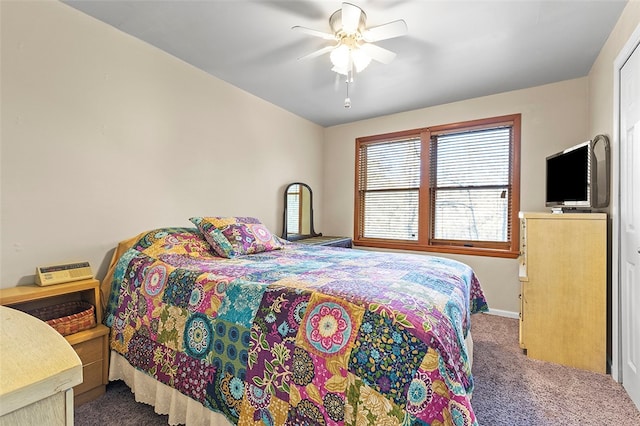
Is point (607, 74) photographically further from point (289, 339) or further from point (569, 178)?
point (289, 339)

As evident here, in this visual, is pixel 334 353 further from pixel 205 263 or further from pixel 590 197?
pixel 590 197

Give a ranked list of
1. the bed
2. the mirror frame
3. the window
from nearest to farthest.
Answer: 1. the bed
2. the window
3. the mirror frame

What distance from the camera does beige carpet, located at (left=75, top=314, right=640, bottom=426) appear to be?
1588 millimetres

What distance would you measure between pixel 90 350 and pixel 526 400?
2636 millimetres

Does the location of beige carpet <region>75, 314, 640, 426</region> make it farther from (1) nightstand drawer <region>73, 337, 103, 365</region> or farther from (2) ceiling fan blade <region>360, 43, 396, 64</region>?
(2) ceiling fan blade <region>360, 43, 396, 64</region>

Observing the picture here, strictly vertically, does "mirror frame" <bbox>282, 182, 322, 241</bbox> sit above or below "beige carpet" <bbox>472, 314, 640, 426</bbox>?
above

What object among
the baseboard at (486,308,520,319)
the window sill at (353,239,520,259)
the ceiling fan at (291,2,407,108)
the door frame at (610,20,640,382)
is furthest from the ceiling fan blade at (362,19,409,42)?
the baseboard at (486,308,520,319)

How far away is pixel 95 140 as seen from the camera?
2.08m

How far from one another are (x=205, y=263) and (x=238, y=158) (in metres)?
1.60

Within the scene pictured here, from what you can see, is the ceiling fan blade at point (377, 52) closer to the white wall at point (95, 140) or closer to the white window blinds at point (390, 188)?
the white wall at point (95, 140)

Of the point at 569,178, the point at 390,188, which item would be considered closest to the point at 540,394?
the point at 569,178

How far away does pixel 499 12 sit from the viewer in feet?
6.34

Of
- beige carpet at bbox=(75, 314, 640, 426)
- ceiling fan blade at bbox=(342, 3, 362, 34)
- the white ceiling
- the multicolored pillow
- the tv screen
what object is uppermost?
the white ceiling

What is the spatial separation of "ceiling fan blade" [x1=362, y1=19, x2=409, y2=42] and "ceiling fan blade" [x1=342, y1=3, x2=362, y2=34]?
0.30 ft
